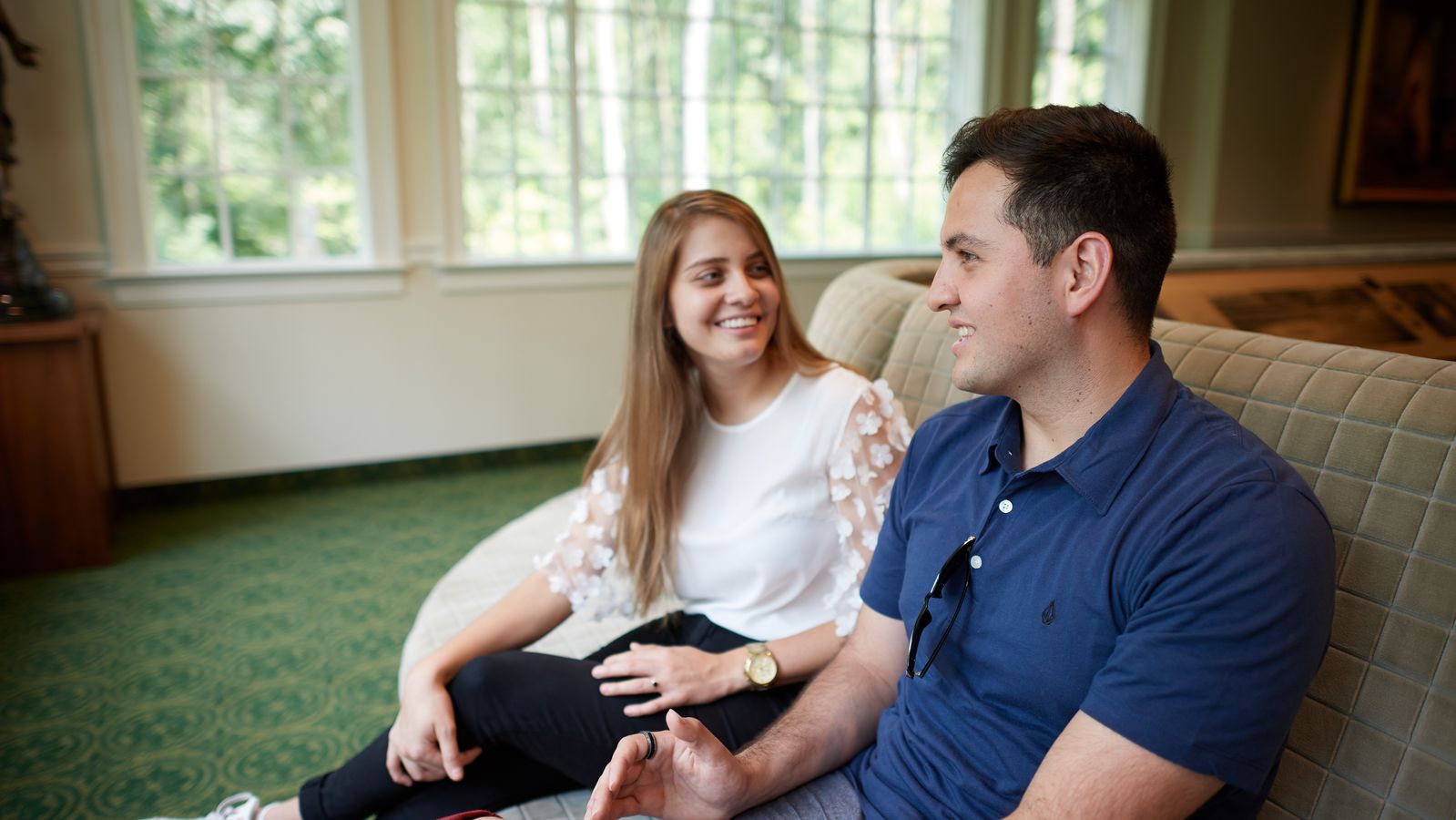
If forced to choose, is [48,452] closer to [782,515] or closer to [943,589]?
[782,515]

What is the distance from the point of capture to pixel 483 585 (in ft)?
6.89

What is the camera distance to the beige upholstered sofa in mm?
944

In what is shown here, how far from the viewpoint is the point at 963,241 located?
1.09m

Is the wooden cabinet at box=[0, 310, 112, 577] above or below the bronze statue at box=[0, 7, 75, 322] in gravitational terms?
below

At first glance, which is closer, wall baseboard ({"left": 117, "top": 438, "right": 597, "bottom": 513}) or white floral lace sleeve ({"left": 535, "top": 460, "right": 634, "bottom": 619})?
white floral lace sleeve ({"left": 535, "top": 460, "right": 634, "bottom": 619})

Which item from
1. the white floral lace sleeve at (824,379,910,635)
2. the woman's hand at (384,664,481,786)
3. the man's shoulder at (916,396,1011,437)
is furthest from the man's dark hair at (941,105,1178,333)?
the woman's hand at (384,664,481,786)

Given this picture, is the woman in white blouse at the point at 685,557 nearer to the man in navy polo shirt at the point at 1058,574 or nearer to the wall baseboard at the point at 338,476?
the man in navy polo shirt at the point at 1058,574

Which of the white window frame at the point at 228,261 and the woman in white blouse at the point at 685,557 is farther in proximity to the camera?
the white window frame at the point at 228,261

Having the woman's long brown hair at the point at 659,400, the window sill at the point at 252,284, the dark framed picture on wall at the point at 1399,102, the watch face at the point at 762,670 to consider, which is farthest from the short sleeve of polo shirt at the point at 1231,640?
the dark framed picture on wall at the point at 1399,102

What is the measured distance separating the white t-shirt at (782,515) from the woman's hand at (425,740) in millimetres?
297

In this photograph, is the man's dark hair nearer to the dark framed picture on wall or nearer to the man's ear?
the man's ear

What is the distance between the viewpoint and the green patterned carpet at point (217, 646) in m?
2.25

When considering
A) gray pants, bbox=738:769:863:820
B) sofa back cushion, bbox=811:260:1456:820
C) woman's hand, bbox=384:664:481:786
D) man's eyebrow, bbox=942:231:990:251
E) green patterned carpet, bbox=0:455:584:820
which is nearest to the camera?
sofa back cushion, bbox=811:260:1456:820

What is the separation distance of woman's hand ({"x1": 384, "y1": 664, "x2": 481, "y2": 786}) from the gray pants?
0.42 m
